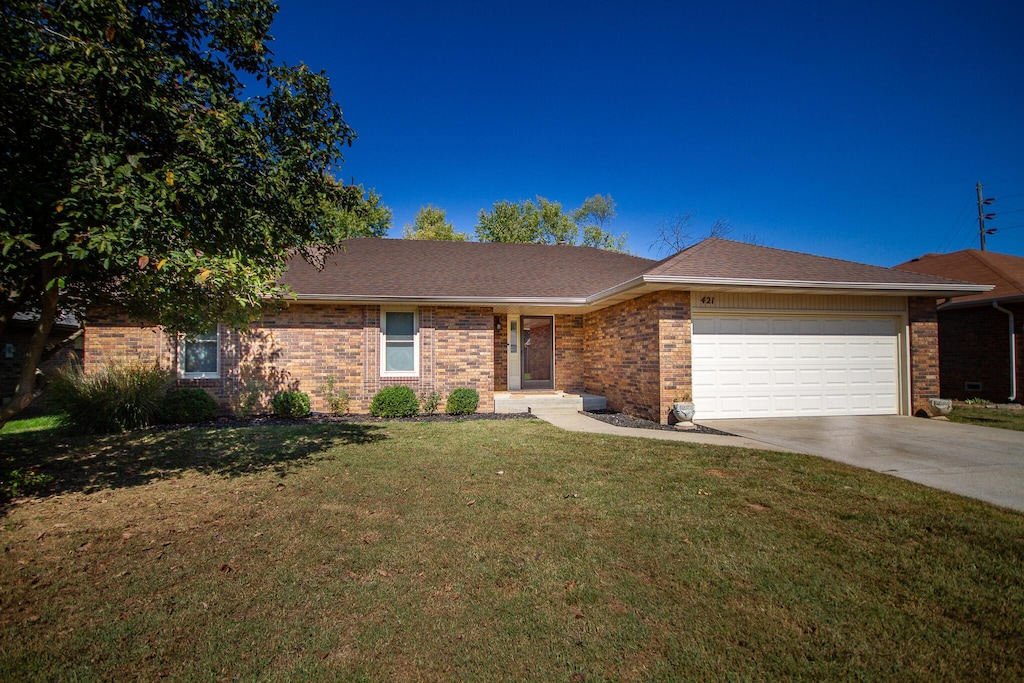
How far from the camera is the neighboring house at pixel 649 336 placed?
9969mm

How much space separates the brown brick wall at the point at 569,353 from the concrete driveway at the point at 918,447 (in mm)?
4485

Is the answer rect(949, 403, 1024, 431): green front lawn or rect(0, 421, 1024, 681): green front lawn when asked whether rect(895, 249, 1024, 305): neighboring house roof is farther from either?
rect(0, 421, 1024, 681): green front lawn

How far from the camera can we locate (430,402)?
1140cm

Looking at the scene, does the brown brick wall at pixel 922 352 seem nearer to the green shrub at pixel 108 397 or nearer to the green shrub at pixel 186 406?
the green shrub at pixel 186 406

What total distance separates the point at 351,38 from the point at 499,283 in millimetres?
6560

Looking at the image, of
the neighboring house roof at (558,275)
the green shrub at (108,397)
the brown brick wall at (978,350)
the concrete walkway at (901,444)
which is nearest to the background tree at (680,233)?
the neighboring house roof at (558,275)

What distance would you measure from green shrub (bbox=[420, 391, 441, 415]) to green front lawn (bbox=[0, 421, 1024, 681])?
5.39 meters

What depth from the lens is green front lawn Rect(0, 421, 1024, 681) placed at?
7.89ft

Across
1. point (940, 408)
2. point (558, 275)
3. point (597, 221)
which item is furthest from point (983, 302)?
point (597, 221)

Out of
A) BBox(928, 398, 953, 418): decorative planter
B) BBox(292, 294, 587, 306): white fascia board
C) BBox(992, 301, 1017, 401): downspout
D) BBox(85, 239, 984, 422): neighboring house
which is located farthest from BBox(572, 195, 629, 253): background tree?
BBox(928, 398, 953, 418): decorative planter

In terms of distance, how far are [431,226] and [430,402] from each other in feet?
76.2

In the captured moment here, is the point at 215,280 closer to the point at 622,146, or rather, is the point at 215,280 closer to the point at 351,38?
the point at 351,38

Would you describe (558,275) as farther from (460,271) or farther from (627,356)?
(627,356)

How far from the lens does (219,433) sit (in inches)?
347
